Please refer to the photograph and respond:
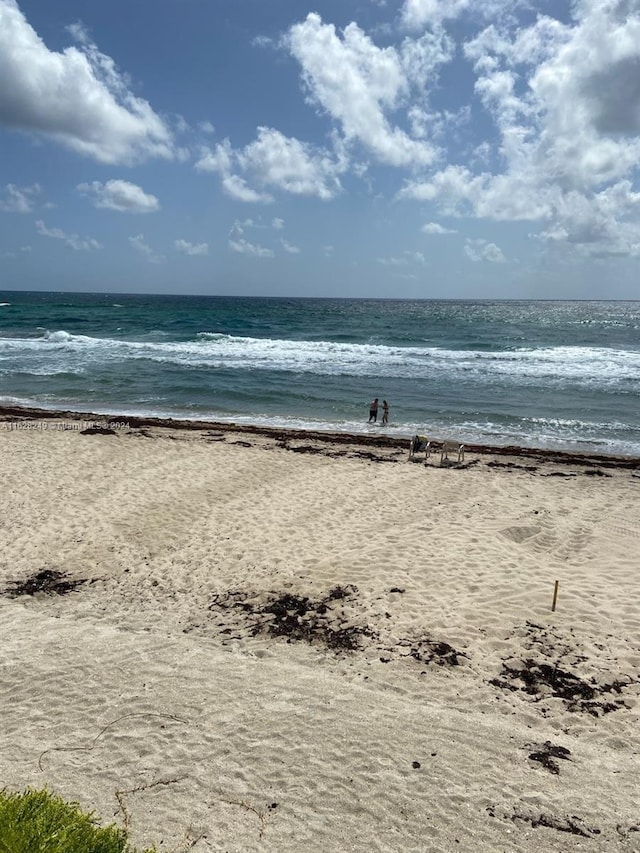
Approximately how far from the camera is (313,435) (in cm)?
1741

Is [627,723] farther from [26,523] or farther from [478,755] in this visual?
[26,523]

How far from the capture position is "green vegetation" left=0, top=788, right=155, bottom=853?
2.73m

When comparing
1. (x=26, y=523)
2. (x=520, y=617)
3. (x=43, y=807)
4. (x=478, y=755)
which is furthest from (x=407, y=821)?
(x=26, y=523)

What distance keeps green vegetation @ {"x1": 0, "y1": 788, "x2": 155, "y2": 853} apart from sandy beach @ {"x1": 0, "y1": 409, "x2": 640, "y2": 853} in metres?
1.14

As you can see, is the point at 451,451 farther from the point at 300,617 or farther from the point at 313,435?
the point at 300,617

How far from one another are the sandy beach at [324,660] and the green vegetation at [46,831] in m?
1.14

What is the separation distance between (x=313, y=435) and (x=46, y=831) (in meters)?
14.7

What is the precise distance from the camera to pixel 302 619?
729cm

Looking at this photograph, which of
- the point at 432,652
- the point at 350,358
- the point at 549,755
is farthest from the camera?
the point at 350,358

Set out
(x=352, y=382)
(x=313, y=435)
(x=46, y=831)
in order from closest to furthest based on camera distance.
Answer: (x=46, y=831) → (x=313, y=435) → (x=352, y=382)

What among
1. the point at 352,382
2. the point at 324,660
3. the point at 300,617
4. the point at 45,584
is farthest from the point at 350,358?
the point at 324,660

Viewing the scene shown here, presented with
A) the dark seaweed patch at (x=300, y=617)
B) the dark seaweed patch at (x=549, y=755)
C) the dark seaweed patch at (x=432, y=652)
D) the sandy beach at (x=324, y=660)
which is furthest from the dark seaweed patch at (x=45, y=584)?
the dark seaweed patch at (x=549, y=755)

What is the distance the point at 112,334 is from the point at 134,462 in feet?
129

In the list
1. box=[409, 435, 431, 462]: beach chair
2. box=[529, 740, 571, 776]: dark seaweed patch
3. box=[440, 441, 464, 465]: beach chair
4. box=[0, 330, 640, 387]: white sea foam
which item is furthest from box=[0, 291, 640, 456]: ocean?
box=[529, 740, 571, 776]: dark seaweed patch
